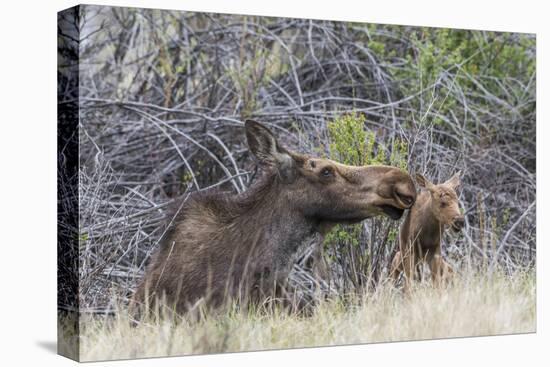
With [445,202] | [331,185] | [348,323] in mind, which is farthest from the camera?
[445,202]

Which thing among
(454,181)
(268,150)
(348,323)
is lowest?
(348,323)

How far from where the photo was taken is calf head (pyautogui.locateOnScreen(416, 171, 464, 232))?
11.6 metres

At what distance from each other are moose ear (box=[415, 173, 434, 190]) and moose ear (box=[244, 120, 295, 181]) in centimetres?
170

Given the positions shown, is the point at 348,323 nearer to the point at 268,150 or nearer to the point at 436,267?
the point at 436,267

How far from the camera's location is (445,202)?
11.7 meters

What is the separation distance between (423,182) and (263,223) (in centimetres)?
202

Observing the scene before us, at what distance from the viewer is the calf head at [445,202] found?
1159cm

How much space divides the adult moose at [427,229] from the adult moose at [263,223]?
0.77 metres

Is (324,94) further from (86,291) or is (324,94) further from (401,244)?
(86,291)

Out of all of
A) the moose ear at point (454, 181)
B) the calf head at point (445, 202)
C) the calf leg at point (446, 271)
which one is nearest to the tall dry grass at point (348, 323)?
the calf leg at point (446, 271)

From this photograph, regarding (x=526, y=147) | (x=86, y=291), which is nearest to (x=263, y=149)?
(x=86, y=291)

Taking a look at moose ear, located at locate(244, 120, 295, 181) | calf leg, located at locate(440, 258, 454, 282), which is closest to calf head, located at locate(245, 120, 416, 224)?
moose ear, located at locate(244, 120, 295, 181)

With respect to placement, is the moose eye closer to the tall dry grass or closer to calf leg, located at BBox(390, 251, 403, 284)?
the tall dry grass

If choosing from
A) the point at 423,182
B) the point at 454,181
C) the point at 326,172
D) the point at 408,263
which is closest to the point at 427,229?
the point at 408,263
